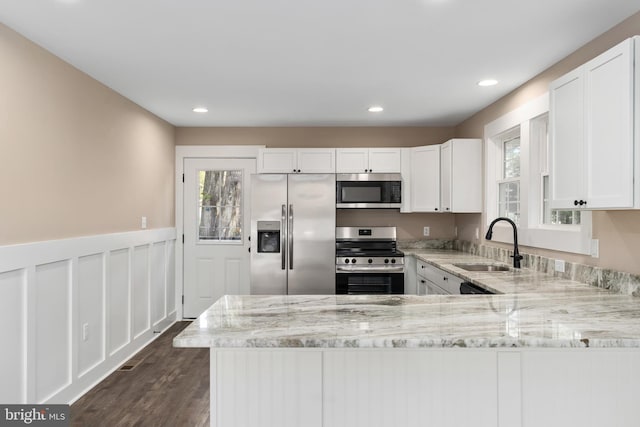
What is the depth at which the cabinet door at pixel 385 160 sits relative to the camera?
4.51 meters

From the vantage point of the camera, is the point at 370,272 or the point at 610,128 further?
the point at 370,272

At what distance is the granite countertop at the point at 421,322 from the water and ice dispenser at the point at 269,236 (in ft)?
8.11

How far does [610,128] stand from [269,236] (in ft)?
10.5

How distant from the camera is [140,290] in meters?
3.86

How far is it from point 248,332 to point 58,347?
2002 millimetres

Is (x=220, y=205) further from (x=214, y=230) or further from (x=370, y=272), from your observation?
(x=370, y=272)

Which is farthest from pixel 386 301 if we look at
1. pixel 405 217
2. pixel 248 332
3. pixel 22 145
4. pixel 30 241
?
pixel 405 217

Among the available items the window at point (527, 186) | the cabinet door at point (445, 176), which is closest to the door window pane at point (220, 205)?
the cabinet door at point (445, 176)

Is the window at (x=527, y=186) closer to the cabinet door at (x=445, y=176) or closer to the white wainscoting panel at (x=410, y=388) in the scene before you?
the cabinet door at (x=445, y=176)

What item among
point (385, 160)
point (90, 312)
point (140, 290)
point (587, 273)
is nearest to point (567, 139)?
point (587, 273)

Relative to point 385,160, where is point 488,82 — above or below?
above

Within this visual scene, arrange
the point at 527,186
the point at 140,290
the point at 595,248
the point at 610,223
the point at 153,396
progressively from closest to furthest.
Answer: the point at 610,223, the point at 595,248, the point at 153,396, the point at 527,186, the point at 140,290

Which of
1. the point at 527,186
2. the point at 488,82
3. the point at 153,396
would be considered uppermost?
the point at 488,82

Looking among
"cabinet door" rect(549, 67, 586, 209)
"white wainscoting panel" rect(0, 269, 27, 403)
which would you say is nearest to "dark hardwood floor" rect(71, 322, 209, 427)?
"white wainscoting panel" rect(0, 269, 27, 403)
